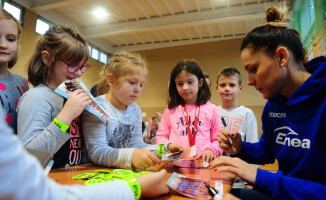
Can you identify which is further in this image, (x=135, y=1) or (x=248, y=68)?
(x=135, y=1)

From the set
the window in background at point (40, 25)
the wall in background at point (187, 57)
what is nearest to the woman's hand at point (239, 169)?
the wall in background at point (187, 57)

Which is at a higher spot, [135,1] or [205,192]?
[135,1]

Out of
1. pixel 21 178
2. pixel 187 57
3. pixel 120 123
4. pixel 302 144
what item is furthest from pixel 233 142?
pixel 187 57

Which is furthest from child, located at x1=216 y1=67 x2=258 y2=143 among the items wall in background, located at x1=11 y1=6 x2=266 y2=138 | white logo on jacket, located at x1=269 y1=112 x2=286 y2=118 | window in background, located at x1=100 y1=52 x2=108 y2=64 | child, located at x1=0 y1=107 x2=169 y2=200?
window in background, located at x1=100 y1=52 x2=108 y2=64

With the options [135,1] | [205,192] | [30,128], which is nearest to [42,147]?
[30,128]

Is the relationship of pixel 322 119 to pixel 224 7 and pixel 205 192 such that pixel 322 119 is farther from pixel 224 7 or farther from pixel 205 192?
pixel 224 7

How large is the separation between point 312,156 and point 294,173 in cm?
11

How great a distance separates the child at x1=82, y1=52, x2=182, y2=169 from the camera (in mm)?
998

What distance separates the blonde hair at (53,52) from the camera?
3.75 ft

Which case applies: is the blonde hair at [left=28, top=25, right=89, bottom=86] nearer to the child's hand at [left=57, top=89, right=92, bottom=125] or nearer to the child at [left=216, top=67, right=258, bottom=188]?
the child's hand at [left=57, top=89, right=92, bottom=125]

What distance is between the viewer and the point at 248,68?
3.41 feet

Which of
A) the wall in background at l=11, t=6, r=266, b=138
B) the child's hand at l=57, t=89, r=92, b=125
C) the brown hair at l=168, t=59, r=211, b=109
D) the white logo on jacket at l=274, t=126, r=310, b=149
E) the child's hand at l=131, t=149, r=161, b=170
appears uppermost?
the wall in background at l=11, t=6, r=266, b=138

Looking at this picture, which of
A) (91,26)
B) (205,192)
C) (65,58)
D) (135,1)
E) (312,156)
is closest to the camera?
(205,192)

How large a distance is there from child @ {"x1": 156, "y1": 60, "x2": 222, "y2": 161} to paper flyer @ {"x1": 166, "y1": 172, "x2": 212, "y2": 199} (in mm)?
880
